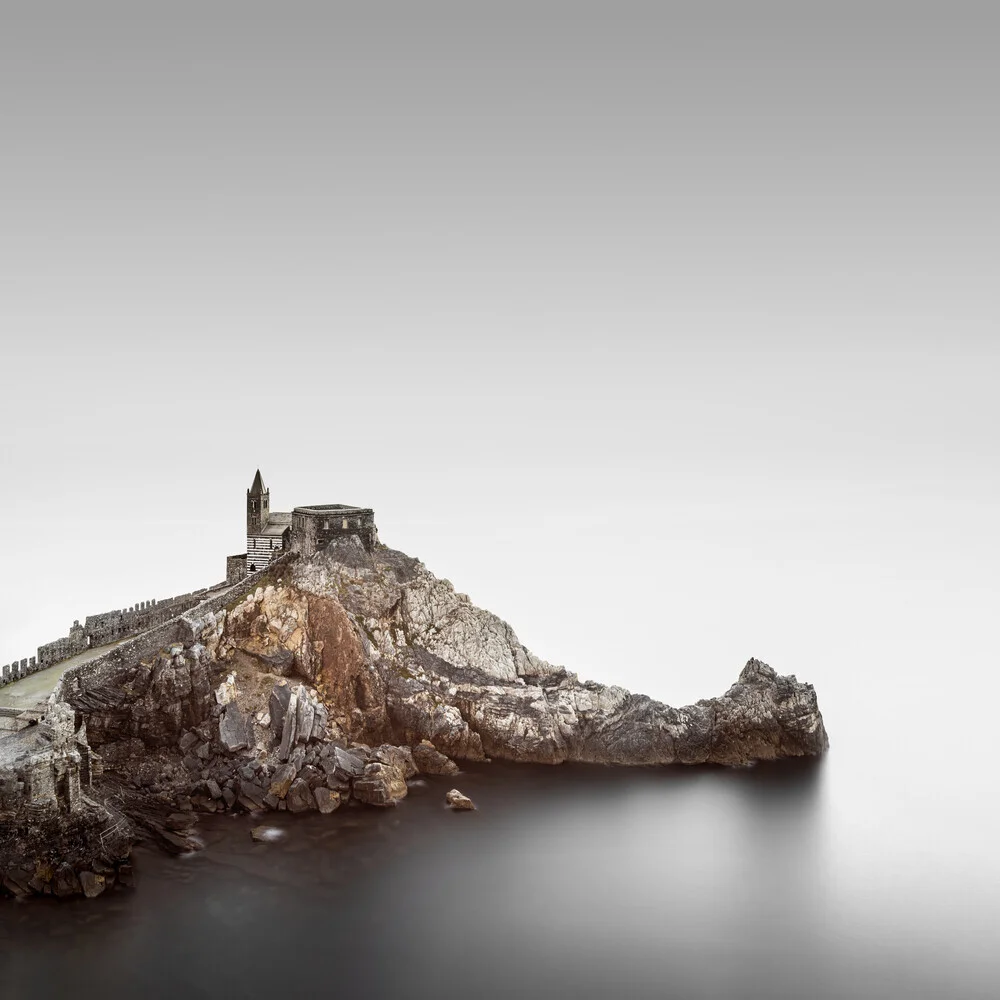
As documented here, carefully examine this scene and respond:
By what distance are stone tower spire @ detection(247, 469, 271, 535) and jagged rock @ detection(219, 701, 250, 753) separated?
14.1 meters

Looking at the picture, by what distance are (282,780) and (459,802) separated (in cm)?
838

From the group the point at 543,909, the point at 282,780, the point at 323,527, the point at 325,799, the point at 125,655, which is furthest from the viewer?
the point at 323,527

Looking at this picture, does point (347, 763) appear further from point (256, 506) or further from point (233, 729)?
point (256, 506)

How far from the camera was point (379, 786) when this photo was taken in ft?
144

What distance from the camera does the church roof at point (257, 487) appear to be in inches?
2232

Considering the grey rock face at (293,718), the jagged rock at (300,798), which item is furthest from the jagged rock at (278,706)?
the jagged rock at (300,798)

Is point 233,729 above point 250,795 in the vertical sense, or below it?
above

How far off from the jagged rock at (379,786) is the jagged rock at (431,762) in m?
2.54

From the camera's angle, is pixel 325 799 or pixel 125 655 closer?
pixel 325 799

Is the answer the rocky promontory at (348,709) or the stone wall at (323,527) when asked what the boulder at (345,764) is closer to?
the rocky promontory at (348,709)

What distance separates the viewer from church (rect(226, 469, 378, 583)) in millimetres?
54750

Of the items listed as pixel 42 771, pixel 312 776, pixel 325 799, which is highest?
pixel 42 771

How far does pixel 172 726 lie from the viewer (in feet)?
149

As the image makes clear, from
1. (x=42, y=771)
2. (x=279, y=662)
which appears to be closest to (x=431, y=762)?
(x=279, y=662)
